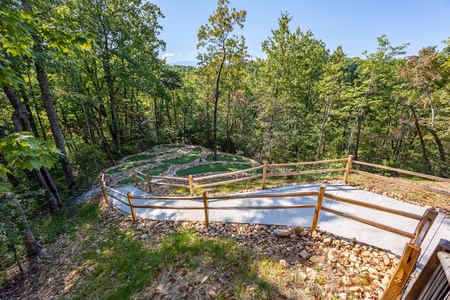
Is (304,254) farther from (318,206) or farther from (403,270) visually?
(403,270)

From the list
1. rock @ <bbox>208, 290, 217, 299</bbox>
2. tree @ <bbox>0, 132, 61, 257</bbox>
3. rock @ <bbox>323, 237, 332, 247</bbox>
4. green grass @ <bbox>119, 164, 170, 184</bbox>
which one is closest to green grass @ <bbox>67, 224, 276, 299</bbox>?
rock @ <bbox>208, 290, 217, 299</bbox>

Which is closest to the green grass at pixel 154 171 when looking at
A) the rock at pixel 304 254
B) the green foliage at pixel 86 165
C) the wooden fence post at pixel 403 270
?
the green foliage at pixel 86 165

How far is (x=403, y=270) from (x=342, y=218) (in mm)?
2063

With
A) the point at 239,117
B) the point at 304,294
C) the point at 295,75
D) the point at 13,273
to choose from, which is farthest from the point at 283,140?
the point at 13,273

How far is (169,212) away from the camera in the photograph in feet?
20.2

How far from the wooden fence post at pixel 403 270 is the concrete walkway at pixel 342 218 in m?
1.13

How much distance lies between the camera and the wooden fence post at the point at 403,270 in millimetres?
2041

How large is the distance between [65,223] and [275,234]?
323 inches

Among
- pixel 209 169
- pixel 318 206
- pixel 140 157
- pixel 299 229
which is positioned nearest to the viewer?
pixel 318 206

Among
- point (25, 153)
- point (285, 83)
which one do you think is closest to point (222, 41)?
point (285, 83)

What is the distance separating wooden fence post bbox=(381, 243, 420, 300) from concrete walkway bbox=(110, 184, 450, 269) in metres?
1.13

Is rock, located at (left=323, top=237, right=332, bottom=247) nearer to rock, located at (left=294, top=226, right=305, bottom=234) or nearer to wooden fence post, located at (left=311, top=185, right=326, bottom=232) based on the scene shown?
wooden fence post, located at (left=311, top=185, right=326, bottom=232)

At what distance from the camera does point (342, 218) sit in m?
4.10

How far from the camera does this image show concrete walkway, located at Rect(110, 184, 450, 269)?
3413mm
